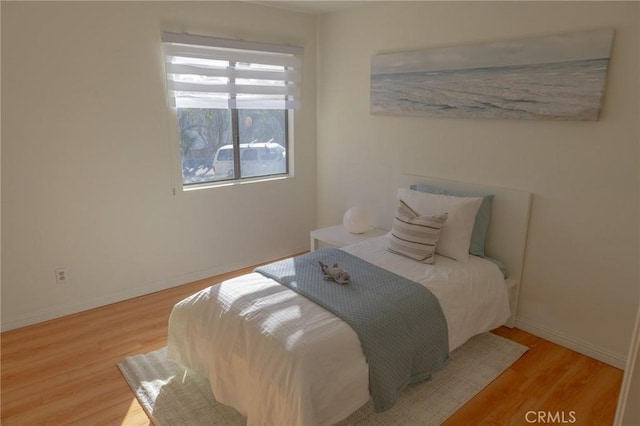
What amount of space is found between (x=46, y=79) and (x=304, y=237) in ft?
8.52

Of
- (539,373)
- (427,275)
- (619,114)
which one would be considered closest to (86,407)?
(427,275)

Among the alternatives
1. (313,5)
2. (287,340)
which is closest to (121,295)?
(287,340)

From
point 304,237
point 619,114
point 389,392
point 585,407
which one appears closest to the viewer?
point 389,392

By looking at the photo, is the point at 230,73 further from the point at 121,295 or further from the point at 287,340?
the point at 287,340

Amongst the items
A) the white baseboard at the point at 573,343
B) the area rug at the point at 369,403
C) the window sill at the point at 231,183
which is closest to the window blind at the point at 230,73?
the window sill at the point at 231,183

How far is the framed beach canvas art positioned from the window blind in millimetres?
862

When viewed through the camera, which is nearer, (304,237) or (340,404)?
(340,404)

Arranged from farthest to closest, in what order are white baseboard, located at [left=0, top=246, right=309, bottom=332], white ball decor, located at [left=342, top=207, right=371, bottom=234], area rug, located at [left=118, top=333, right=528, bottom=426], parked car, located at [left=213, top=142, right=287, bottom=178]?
parked car, located at [left=213, top=142, right=287, bottom=178] → white ball decor, located at [left=342, top=207, right=371, bottom=234] → white baseboard, located at [left=0, top=246, right=309, bottom=332] → area rug, located at [left=118, top=333, right=528, bottom=426]

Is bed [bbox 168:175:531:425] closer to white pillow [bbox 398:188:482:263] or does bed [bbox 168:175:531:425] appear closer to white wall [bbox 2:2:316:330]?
white pillow [bbox 398:188:482:263]

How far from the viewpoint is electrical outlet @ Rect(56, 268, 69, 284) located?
300 cm

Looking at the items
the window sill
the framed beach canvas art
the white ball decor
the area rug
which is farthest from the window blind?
the area rug

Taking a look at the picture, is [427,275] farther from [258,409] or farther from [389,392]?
[258,409]

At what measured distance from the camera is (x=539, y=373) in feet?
8.00

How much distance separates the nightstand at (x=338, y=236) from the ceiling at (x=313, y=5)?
1.94 meters
